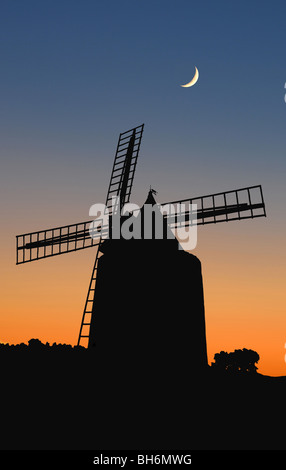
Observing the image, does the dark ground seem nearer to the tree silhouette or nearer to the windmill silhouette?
the windmill silhouette

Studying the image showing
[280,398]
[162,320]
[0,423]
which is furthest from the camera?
[280,398]

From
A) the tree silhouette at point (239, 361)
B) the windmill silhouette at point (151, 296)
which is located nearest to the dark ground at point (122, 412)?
the windmill silhouette at point (151, 296)

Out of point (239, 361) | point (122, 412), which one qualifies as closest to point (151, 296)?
point (122, 412)

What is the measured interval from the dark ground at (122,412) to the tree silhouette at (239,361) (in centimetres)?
2758

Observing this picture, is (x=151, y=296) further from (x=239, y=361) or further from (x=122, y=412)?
(x=239, y=361)

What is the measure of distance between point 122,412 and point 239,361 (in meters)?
31.7

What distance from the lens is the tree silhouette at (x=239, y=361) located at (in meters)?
45.7

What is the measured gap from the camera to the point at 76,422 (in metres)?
15.8

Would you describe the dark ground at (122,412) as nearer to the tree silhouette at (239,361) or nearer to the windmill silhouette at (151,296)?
the windmill silhouette at (151,296)
